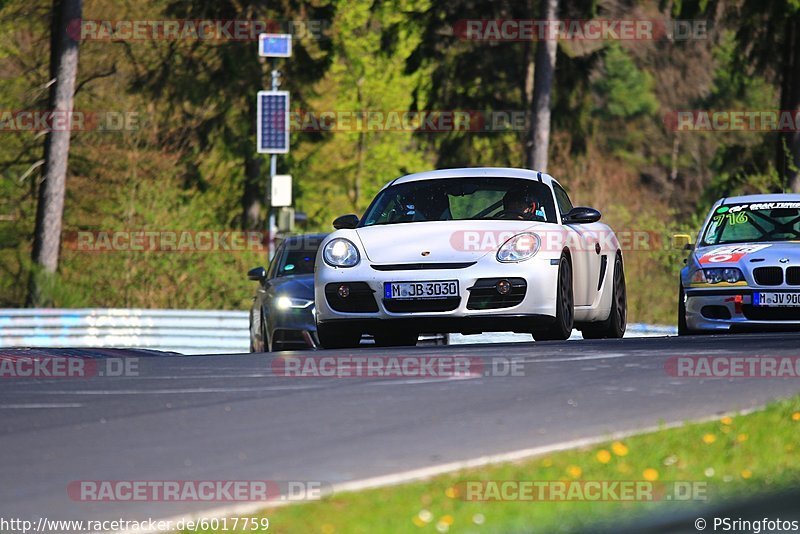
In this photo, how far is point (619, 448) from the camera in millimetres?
6914

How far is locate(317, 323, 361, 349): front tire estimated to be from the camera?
43.0 feet

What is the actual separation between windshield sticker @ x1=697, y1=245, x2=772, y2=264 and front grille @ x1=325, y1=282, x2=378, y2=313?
4272 millimetres

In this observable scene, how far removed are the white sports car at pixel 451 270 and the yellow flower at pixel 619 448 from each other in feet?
18.4

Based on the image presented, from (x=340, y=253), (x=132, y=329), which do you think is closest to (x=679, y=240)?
(x=340, y=253)

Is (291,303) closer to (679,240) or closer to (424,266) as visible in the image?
(679,240)

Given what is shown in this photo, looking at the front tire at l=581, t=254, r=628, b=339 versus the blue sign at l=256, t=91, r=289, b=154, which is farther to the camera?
the blue sign at l=256, t=91, r=289, b=154

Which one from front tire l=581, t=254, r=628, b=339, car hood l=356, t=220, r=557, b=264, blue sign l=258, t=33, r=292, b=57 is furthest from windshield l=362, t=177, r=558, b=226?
blue sign l=258, t=33, r=292, b=57

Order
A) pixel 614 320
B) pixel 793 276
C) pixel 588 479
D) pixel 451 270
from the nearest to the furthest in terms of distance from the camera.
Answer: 1. pixel 588 479
2. pixel 451 270
3. pixel 793 276
4. pixel 614 320

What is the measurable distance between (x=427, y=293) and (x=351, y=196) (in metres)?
40.0

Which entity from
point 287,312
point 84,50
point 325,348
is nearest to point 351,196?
point 84,50

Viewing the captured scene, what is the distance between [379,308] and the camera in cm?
1269

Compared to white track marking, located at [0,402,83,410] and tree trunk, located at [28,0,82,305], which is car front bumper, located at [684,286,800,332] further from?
tree trunk, located at [28,0,82,305]

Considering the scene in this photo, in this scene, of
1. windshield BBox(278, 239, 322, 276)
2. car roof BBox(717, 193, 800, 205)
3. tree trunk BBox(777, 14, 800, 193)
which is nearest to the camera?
car roof BBox(717, 193, 800, 205)

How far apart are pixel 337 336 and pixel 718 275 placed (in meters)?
4.19
